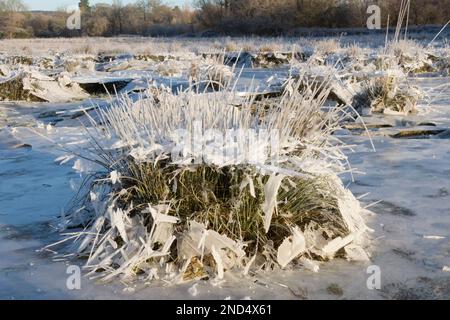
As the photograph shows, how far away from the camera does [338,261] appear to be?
8.35ft

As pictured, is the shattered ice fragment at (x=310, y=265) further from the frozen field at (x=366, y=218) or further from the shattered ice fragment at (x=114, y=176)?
the shattered ice fragment at (x=114, y=176)

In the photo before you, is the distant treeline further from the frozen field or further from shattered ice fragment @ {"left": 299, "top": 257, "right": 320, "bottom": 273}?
shattered ice fragment @ {"left": 299, "top": 257, "right": 320, "bottom": 273}

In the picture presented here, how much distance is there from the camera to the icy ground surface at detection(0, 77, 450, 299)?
224cm

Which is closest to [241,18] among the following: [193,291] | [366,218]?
[366,218]

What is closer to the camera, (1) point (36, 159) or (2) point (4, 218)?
(2) point (4, 218)

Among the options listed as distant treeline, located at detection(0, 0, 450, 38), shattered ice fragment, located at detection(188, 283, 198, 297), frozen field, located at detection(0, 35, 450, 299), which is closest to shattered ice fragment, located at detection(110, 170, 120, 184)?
frozen field, located at detection(0, 35, 450, 299)

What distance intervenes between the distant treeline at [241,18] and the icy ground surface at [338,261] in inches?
946

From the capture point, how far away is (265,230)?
257cm

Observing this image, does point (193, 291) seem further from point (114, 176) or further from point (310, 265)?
point (114, 176)

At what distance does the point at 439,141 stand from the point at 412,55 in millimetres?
9745

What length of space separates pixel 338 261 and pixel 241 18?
39826 mm
